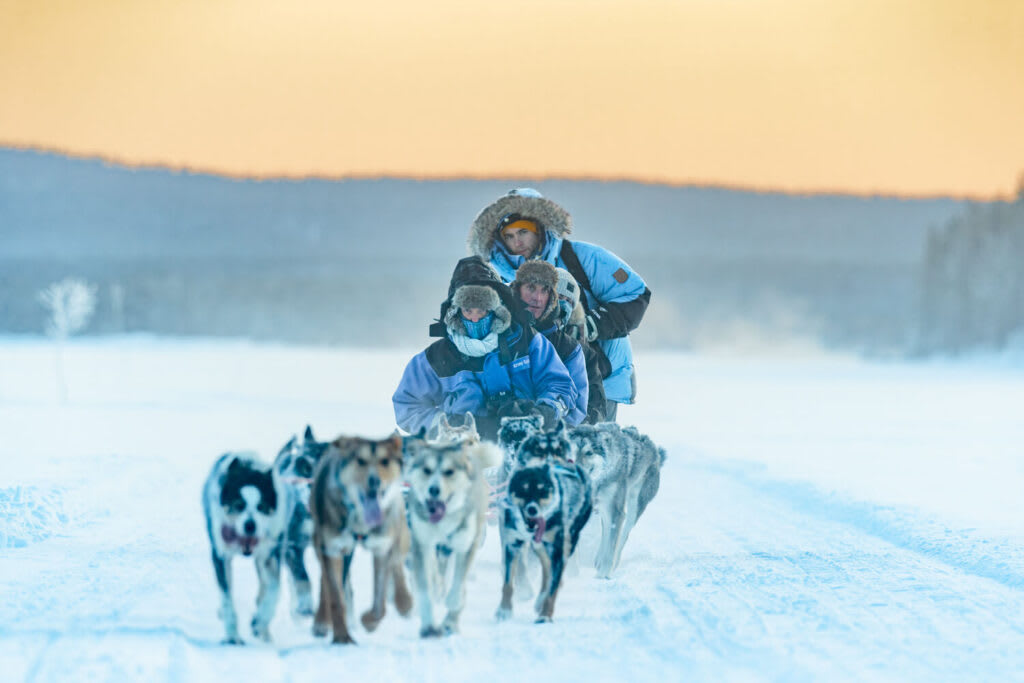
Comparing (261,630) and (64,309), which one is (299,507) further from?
(64,309)

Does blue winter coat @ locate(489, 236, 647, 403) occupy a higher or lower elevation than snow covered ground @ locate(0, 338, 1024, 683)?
higher

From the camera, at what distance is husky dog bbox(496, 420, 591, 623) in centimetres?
589

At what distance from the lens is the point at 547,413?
24.2 feet

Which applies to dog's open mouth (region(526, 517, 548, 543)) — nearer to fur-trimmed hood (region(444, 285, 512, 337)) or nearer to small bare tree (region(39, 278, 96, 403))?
fur-trimmed hood (region(444, 285, 512, 337))

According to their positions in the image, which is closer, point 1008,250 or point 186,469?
point 186,469

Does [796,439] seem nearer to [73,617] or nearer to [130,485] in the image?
[130,485]

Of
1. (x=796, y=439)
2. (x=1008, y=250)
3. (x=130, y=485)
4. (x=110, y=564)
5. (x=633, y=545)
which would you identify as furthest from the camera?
(x=1008, y=250)

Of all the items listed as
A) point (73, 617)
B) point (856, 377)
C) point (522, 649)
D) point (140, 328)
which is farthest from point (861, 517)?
point (140, 328)

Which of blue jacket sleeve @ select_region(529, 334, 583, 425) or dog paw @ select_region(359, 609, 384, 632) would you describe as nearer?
dog paw @ select_region(359, 609, 384, 632)

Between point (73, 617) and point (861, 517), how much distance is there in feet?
20.2

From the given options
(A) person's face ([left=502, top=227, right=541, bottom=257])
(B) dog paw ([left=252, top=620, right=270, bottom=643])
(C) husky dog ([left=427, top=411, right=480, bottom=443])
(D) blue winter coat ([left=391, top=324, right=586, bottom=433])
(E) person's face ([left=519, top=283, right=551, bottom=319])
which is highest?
(A) person's face ([left=502, top=227, right=541, bottom=257])

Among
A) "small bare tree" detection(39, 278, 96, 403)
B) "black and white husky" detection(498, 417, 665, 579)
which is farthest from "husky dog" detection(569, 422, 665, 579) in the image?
"small bare tree" detection(39, 278, 96, 403)

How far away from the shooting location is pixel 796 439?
64.5 feet

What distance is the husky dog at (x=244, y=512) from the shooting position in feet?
16.9
